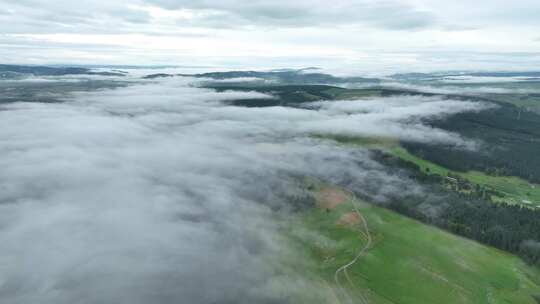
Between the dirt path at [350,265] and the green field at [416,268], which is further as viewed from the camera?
the green field at [416,268]

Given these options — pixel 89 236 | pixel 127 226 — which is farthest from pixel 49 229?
pixel 127 226

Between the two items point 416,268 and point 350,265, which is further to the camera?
point 350,265

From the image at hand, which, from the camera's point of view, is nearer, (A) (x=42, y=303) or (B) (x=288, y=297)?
(A) (x=42, y=303)

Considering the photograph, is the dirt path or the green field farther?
the green field

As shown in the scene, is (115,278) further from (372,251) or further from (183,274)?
(372,251)

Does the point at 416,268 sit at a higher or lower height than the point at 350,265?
lower

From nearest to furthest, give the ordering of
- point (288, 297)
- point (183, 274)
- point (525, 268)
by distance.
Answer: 1. point (288, 297)
2. point (183, 274)
3. point (525, 268)

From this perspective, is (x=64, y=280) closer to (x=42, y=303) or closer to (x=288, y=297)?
(x=42, y=303)

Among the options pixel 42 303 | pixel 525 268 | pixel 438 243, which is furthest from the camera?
pixel 438 243
